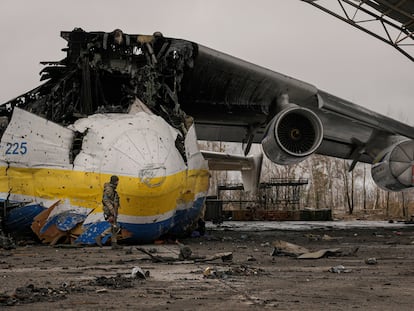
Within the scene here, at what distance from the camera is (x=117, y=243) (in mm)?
9320

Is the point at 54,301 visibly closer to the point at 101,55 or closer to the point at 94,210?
the point at 94,210

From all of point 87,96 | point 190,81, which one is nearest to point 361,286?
point 87,96

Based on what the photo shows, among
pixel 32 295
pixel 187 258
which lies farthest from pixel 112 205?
pixel 32 295

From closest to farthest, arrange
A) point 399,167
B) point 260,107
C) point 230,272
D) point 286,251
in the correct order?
point 230,272 < point 286,251 < point 260,107 < point 399,167

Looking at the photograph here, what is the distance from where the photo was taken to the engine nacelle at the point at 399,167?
14.1 m

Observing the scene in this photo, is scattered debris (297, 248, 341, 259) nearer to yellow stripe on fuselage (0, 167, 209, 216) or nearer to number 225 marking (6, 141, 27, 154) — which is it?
yellow stripe on fuselage (0, 167, 209, 216)

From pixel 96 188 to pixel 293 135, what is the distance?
519 centimetres

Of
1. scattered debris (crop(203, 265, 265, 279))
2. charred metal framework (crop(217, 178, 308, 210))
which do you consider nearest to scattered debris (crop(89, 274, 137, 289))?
scattered debris (crop(203, 265, 265, 279))

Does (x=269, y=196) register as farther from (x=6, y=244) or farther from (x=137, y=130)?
(x=6, y=244)

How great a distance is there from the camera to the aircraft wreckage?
9102 millimetres

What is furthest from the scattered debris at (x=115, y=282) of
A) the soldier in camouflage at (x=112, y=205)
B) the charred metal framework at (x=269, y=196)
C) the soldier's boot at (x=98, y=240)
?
the charred metal framework at (x=269, y=196)

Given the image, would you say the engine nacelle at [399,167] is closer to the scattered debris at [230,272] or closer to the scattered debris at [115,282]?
the scattered debris at [230,272]

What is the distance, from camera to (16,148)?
33.1 ft

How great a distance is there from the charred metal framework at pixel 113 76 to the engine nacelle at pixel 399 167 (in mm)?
5904
